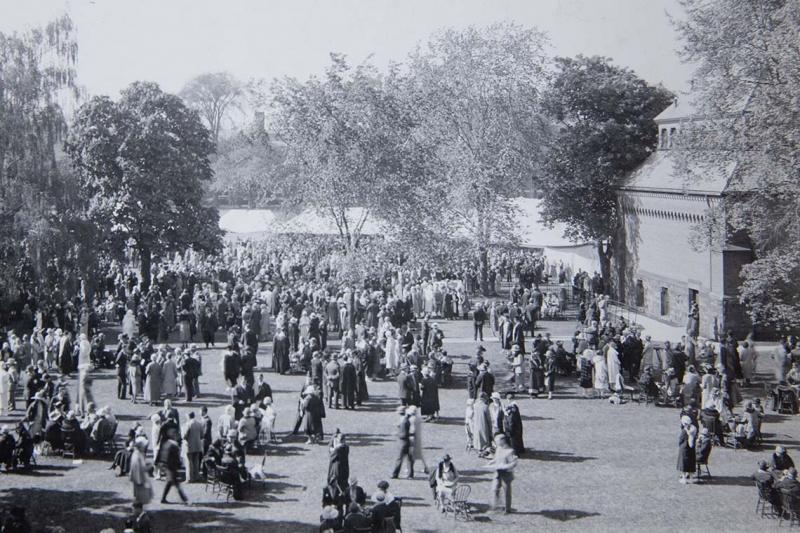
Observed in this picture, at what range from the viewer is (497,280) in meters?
47.0

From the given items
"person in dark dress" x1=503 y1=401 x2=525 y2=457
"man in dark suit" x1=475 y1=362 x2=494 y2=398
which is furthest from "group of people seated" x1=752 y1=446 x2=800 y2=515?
"man in dark suit" x1=475 y1=362 x2=494 y2=398

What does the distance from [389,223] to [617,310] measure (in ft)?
51.9

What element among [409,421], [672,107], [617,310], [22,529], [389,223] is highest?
[672,107]

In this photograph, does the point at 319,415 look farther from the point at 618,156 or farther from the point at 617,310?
the point at 618,156

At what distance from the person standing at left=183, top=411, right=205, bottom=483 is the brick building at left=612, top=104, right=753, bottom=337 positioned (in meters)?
20.2

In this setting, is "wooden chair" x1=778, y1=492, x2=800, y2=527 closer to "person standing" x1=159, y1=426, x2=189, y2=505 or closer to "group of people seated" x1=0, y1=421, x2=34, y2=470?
"person standing" x1=159, y1=426, x2=189, y2=505

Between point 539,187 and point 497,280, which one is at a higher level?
point 539,187

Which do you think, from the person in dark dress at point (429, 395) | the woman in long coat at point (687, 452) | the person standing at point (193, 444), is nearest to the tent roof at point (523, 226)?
the person in dark dress at point (429, 395)

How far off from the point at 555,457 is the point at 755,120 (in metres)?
12.9

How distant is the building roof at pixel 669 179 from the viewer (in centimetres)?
2992

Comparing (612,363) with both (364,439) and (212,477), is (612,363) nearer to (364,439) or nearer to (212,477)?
(364,439)

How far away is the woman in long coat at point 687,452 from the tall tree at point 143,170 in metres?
25.7

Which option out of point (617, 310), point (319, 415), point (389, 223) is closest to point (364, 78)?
point (389, 223)

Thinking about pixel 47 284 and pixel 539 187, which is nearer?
pixel 47 284
